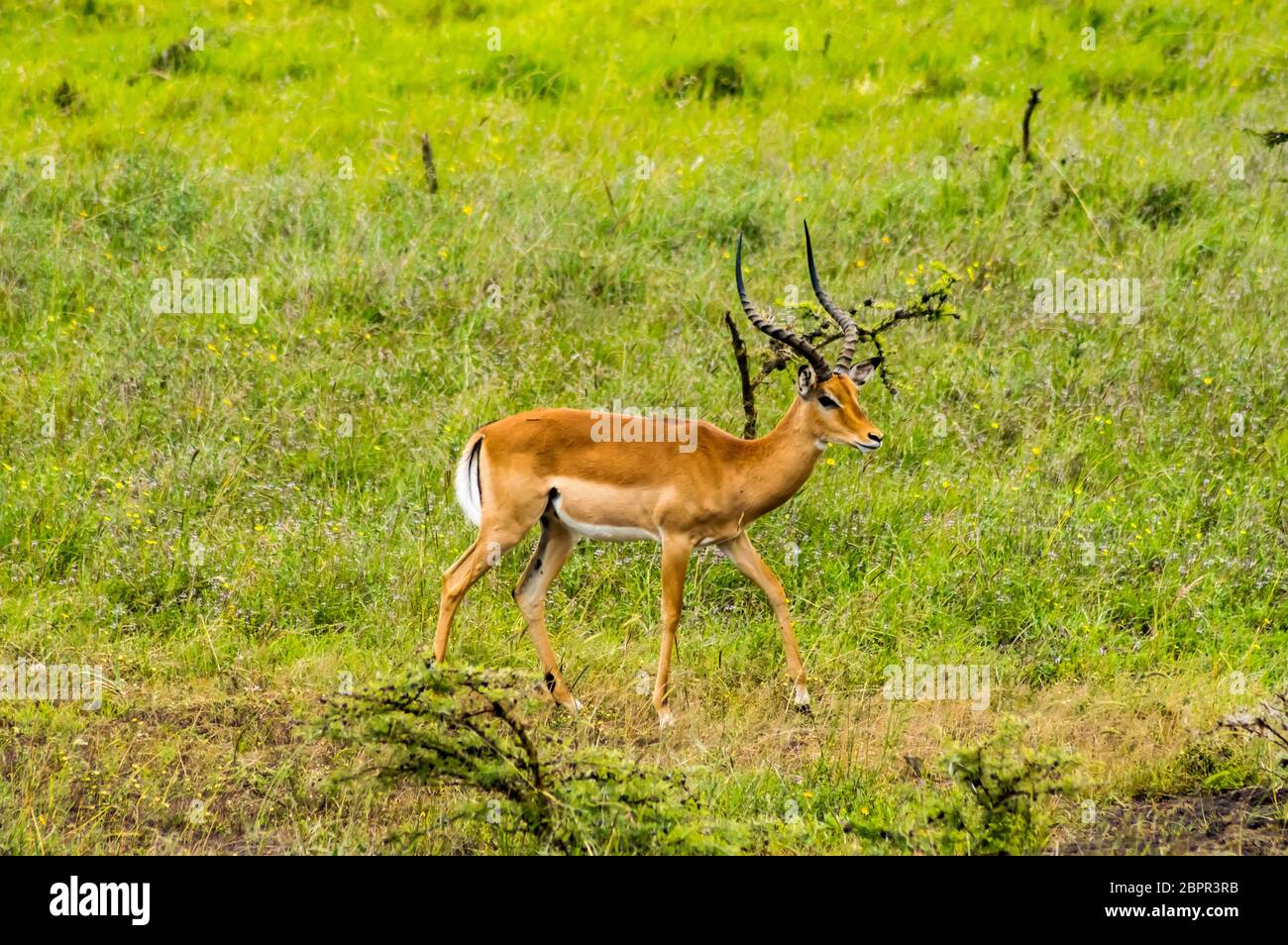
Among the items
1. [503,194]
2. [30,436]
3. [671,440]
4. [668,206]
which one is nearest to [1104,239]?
[668,206]

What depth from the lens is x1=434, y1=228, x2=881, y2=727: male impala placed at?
21.5 feet

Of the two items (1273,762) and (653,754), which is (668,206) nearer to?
(653,754)

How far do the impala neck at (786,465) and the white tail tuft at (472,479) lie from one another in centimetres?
117

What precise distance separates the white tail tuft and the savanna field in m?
0.66

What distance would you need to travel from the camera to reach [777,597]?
6625 millimetres

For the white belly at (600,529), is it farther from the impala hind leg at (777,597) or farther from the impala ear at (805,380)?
the impala ear at (805,380)

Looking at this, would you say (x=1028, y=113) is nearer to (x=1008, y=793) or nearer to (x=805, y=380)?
(x=805, y=380)

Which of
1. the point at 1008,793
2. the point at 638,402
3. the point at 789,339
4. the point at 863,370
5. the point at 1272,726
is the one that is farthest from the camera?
the point at 638,402

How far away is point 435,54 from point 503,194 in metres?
3.05

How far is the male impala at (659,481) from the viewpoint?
655cm

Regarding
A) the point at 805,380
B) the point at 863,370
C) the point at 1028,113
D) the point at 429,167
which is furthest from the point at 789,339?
the point at 1028,113

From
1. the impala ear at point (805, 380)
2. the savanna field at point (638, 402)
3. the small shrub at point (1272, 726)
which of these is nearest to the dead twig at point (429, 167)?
the savanna field at point (638, 402)

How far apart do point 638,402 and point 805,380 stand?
2.32 meters

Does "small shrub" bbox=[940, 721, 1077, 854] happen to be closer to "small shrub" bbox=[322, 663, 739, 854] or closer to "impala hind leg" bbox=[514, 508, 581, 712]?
"small shrub" bbox=[322, 663, 739, 854]
